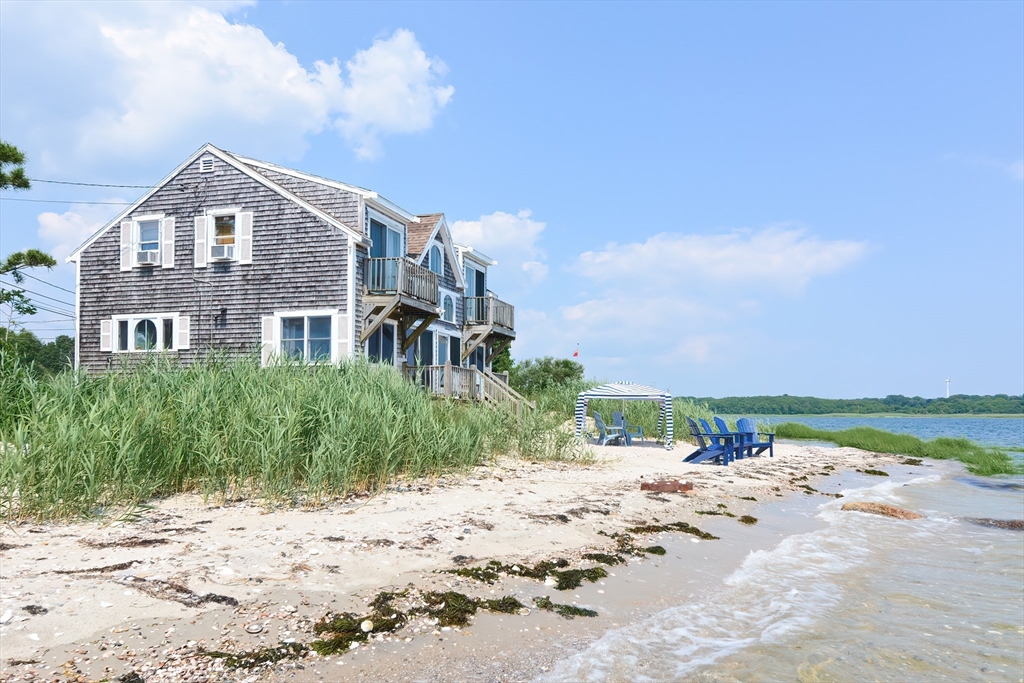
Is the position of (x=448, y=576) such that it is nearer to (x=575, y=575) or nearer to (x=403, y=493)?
(x=575, y=575)

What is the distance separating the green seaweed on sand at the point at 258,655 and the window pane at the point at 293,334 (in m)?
16.2

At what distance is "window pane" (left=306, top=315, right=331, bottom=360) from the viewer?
19.4 m

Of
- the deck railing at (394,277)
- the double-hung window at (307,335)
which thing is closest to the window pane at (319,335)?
the double-hung window at (307,335)

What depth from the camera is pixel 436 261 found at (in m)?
25.2

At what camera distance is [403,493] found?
28.6 feet

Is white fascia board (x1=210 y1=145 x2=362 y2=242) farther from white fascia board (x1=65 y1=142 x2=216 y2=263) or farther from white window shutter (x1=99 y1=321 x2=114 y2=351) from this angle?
white window shutter (x1=99 y1=321 x2=114 y2=351)

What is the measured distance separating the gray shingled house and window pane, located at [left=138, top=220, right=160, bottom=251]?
0.04m

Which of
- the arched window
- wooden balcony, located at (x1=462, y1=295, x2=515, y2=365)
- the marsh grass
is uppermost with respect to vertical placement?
the arched window

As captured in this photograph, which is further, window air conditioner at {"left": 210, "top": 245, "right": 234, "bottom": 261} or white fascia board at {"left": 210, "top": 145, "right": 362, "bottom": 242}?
window air conditioner at {"left": 210, "top": 245, "right": 234, "bottom": 261}

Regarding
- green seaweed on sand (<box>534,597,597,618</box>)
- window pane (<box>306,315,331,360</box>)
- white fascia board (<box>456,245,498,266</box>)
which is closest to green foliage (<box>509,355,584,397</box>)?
white fascia board (<box>456,245,498,266</box>)

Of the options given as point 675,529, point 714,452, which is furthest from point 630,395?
point 675,529

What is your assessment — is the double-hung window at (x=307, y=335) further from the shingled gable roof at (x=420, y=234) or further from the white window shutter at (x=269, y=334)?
the shingled gable roof at (x=420, y=234)

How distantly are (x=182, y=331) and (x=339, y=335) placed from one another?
5.22 meters

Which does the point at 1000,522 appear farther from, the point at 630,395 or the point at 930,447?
the point at 930,447
